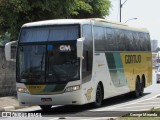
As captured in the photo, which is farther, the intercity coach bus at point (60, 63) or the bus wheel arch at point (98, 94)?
the bus wheel arch at point (98, 94)

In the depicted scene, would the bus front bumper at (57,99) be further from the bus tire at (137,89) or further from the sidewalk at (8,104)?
the bus tire at (137,89)

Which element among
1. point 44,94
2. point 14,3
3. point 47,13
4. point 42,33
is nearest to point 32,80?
point 44,94

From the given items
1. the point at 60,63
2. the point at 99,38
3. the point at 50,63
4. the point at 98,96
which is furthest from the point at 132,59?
the point at 50,63

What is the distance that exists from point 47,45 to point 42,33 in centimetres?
61

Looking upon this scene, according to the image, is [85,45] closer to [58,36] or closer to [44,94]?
[58,36]

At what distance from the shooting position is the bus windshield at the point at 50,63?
16.5 meters

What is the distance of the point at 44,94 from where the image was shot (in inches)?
651

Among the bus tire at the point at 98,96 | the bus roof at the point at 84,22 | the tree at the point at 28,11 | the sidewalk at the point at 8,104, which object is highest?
the tree at the point at 28,11

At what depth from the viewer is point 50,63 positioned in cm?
1661

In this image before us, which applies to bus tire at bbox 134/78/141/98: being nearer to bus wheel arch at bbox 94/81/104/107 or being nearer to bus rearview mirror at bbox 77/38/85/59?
bus wheel arch at bbox 94/81/104/107

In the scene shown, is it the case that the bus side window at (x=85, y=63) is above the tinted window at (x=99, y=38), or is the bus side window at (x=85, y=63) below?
below

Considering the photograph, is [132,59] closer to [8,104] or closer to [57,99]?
[8,104]

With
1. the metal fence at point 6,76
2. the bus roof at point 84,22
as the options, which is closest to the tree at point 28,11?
the metal fence at point 6,76

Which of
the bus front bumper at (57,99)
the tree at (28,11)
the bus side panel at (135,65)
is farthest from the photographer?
the tree at (28,11)
